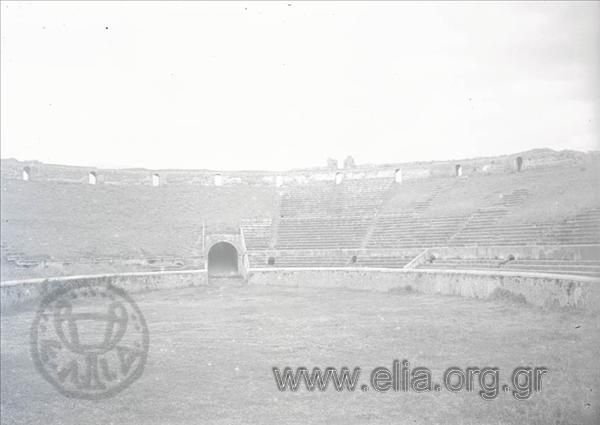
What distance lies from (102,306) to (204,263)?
32.2 feet

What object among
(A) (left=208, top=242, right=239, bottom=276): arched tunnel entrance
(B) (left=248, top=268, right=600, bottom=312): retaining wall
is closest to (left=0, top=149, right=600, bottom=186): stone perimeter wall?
(A) (left=208, top=242, right=239, bottom=276): arched tunnel entrance

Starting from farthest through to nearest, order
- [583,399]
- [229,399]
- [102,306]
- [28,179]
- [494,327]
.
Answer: [28,179]
[102,306]
[494,327]
[229,399]
[583,399]

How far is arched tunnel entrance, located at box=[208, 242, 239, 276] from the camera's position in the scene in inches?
1232

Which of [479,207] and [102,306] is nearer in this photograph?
[102,306]

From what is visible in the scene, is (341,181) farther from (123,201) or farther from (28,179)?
(28,179)

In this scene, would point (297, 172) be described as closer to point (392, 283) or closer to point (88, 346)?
point (392, 283)

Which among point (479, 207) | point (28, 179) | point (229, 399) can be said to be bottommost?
point (229, 399)

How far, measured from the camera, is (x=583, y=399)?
6.23 metres

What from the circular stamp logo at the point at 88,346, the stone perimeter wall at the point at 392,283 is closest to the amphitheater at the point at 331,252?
the stone perimeter wall at the point at 392,283

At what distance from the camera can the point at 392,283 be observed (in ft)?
66.7

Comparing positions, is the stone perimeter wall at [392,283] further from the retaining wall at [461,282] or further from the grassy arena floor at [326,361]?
the grassy arena floor at [326,361]

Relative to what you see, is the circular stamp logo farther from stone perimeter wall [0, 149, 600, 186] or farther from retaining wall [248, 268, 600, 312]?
stone perimeter wall [0, 149, 600, 186]

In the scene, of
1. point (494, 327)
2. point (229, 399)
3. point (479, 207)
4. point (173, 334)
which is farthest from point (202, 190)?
point (229, 399)

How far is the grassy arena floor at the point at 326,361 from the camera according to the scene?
21.6ft
